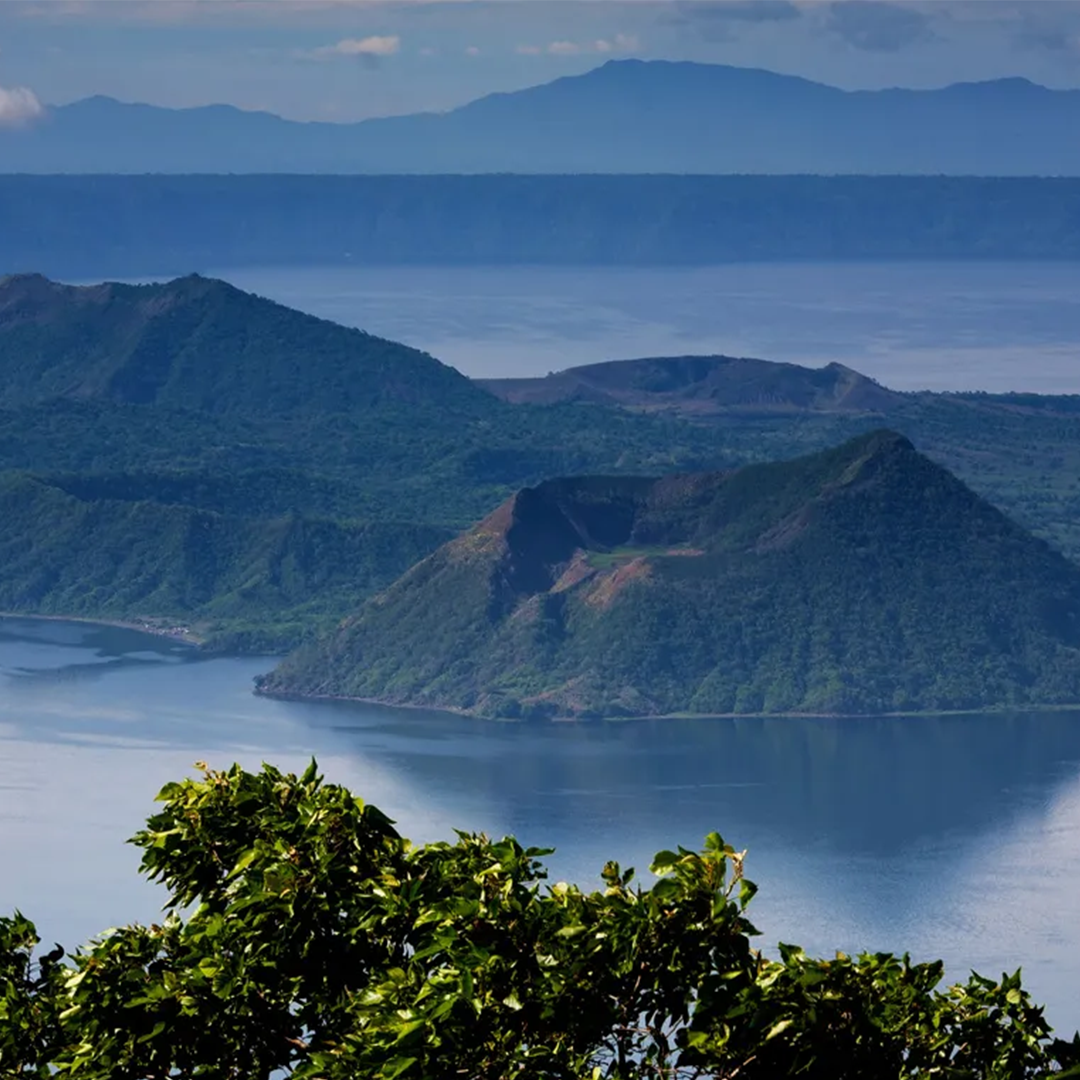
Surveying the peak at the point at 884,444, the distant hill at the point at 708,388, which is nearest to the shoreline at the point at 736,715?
the peak at the point at 884,444

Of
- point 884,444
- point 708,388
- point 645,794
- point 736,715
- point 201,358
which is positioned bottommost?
point 645,794

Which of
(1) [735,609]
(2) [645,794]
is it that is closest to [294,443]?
(1) [735,609]

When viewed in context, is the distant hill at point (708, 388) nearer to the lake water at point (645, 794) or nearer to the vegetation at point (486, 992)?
the lake water at point (645, 794)

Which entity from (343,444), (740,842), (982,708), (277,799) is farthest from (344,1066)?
(343,444)

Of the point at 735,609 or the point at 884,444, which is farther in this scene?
the point at 884,444

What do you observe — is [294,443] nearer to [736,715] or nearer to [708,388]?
[708,388]

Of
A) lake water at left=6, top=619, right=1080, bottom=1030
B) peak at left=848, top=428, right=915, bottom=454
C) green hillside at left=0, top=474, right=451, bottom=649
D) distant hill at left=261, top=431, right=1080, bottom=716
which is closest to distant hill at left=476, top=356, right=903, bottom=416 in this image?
green hillside at left=0, top=474, right=451, bottom=649
